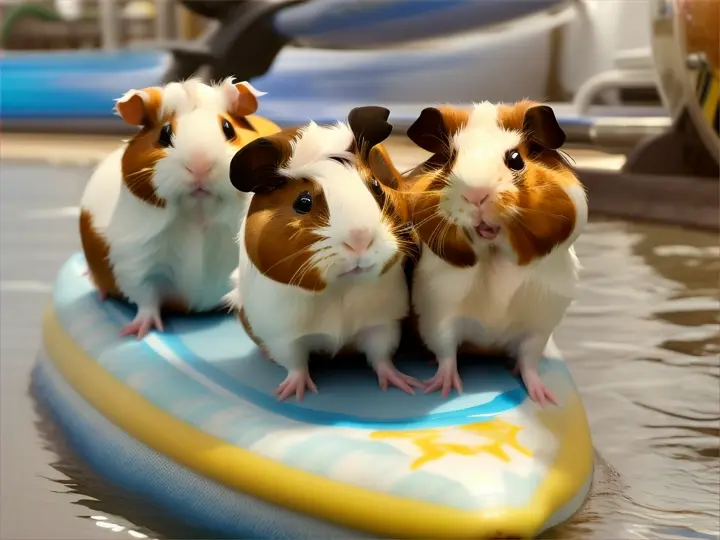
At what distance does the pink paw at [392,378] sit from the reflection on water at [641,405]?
30 centimetres

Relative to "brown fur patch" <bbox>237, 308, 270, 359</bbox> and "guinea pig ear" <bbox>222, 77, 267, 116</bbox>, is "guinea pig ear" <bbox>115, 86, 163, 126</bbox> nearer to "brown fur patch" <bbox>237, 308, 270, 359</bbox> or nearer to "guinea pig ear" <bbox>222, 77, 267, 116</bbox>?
"guinea pig ear" <bbox>222, 77, 267, 116</bbox>

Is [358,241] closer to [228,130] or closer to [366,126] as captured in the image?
[366,126]

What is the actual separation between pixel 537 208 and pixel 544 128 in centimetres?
13

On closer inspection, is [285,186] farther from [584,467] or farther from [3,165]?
[3,165]

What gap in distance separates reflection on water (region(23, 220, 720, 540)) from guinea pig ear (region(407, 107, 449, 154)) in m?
0.56

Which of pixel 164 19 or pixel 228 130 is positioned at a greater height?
pixel 228 130

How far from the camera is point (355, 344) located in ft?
4.50

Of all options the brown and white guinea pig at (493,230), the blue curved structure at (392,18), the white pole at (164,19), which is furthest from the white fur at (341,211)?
the white pole at (164,19)

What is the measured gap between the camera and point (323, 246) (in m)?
1.18

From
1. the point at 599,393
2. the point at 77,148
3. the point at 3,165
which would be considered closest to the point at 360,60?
the point at 77,148

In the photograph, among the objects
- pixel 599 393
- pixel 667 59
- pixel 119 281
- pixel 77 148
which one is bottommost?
pixel 77 148

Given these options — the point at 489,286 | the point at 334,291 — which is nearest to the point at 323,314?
the point at 334,291

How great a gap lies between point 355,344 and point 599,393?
27.2 inches

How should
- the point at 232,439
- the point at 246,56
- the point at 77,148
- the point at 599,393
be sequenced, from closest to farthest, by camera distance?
the point at 232,439
the point at 599,393
the point at 77,148
the point at 246,56
